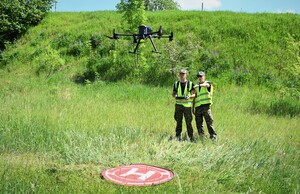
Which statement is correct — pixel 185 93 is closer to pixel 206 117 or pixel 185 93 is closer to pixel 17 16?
pixel 206 117

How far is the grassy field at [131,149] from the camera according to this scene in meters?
6.46

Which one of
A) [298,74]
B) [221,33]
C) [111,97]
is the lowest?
[111,97]

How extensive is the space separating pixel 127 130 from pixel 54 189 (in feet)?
13.5

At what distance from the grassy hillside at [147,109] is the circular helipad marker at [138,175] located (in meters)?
Result: 0.20

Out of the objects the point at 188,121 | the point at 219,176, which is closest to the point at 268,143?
the point at 188,121

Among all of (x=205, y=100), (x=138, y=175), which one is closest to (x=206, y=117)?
(x=205, y=100)

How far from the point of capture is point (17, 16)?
104 ft

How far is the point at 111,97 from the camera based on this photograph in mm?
16656

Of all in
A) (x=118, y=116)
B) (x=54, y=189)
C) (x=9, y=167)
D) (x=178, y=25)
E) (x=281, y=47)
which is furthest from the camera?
(x=178, y=25)

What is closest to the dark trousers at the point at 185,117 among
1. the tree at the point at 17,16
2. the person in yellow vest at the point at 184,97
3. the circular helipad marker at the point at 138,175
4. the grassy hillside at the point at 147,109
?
the person in yellow vest at the point at 184,97

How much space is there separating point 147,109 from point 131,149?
5397 mm

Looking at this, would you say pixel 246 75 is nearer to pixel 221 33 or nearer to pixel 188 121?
pixel 221 33

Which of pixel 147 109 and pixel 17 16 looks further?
pixel 17 16

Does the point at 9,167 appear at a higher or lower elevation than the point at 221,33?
lower
